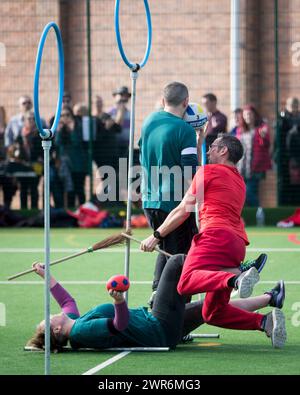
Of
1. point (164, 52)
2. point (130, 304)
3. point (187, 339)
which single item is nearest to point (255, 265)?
point (187, 339)

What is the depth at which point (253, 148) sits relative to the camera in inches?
767

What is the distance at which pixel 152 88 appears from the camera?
24.2 m

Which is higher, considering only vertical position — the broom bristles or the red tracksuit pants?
the broom bristles

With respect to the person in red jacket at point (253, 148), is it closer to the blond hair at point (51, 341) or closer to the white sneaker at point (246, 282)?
the blond hair at point (51, 341)

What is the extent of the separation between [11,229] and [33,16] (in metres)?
6.10

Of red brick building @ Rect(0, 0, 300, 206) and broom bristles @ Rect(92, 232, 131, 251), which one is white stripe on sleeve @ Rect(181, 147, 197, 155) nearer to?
broom bristles @ Rect(92, 232, 131, 251)

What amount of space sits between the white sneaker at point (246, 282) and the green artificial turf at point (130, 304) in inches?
21.6

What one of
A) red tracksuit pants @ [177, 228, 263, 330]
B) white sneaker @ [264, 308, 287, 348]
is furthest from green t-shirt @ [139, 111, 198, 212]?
white sneaker @ [264, 308, 287, 348]

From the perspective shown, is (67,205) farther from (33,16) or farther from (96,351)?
(96,351)

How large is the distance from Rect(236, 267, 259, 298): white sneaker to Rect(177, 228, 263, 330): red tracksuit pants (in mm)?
275

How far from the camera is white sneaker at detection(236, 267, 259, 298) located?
8.34 metres

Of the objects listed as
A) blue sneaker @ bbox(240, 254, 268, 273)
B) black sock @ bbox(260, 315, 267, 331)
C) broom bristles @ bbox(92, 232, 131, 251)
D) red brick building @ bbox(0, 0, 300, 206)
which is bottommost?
black sock @ bbox(260, 315, 267, 331)

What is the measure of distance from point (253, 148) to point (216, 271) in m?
10.9
